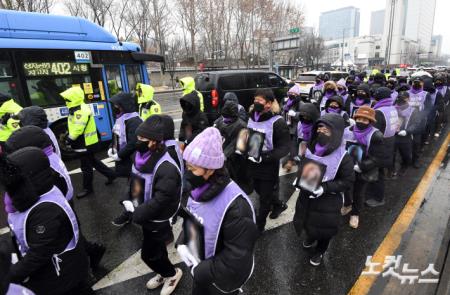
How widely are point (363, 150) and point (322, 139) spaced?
140 cm

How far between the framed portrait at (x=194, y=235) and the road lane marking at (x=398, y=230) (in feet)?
5.89

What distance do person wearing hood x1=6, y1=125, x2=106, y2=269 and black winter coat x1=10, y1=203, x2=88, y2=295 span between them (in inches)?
13.5

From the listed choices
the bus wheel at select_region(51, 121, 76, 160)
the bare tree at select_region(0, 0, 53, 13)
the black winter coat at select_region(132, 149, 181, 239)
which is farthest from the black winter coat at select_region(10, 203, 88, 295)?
the bare tree at select_region(0, 0, 53, 13)

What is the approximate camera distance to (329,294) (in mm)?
2785

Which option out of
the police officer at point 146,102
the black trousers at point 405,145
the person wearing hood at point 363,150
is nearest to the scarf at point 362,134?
the person wearing hood at point 363,150

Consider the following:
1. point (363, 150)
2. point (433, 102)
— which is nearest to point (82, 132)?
point (363, 150)

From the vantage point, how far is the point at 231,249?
1.65 m

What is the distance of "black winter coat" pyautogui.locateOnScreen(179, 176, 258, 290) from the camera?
165 cm

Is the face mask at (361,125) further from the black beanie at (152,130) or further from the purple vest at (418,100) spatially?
the purple vest at (418,100)

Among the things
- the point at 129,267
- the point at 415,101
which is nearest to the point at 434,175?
the point at 415,101

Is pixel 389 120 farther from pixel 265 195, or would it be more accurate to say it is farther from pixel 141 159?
pixel 141 159

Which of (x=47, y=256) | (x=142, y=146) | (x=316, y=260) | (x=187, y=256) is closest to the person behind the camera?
(x=187, y=256)

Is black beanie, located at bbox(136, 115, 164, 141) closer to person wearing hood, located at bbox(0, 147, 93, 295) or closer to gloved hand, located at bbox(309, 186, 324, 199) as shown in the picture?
person wearing hood, located at bbox(0, 147, 93, 295)

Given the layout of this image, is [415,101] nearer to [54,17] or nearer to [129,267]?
[129,267]
